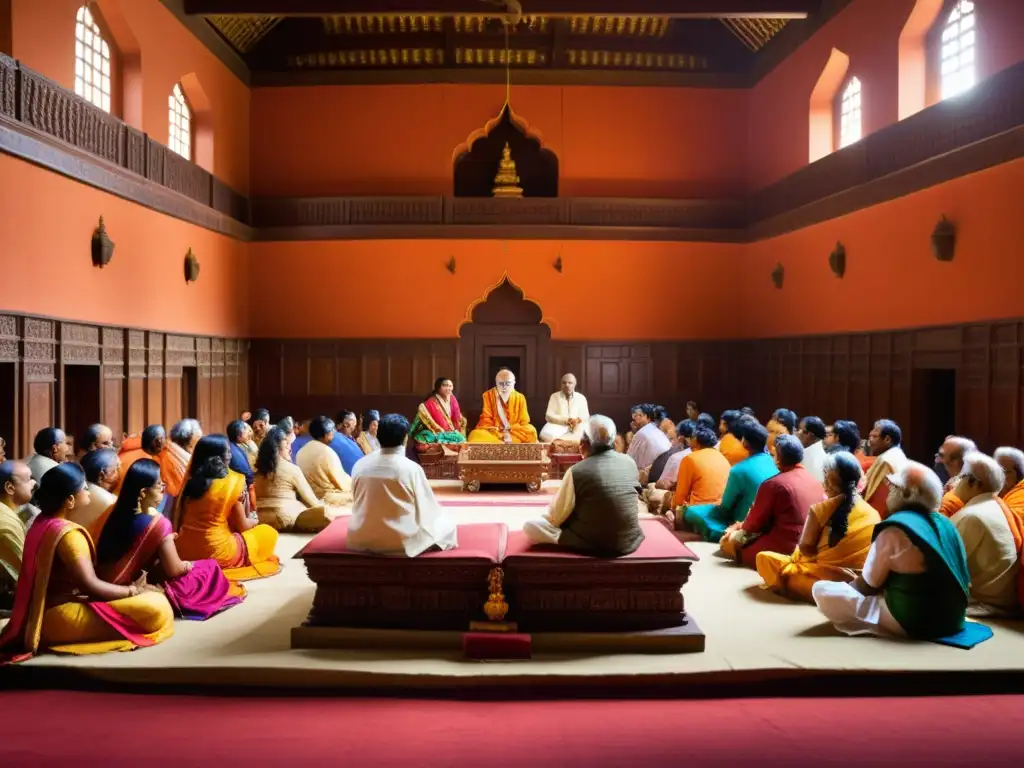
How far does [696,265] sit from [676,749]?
1258cm

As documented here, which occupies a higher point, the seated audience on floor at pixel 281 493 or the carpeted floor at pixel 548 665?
the seated audience on floor at pixel 281 493

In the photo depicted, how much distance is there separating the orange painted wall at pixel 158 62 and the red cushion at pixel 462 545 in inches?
243

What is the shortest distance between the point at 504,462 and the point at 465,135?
7482 mm

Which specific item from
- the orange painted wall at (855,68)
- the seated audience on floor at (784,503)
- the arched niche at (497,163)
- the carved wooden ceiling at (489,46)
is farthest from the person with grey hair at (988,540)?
the arched niche at (497,163)

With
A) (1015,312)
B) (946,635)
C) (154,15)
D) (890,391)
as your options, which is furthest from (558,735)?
(154,15)

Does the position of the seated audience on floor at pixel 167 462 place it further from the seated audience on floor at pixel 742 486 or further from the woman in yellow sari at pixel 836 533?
the woman in yellow sari at pixel 836 533

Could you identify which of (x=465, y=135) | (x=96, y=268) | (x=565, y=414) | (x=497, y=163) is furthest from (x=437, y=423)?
(x=497, y=163)

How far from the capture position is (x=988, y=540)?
17.4 ft

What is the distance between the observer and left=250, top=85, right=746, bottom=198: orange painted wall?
15562mm

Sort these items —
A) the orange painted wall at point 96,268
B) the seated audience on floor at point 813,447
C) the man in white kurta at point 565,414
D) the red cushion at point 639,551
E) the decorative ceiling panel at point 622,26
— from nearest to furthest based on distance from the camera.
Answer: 1. the red cushion at point 639,551
2. the seated audience on floor at point 813,447
3. the orange painted wall at point 96,268
4. the man in white kurta at point 565,414
5. the decorative ceiling panel at point 622,26

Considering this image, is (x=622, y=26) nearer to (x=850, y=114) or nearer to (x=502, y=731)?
(x=850, y=114)

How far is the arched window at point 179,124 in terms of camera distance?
12.7 m

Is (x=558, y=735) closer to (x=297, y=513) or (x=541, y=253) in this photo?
(x=297, y=513)

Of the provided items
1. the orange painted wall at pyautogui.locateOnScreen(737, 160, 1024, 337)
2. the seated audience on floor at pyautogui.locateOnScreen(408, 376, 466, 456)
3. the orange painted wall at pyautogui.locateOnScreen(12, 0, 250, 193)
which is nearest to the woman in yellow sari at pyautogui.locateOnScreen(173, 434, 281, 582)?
the orange painted wall at pyautogui.locateOnScreen(12, 0, 250, 193)
